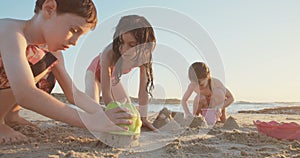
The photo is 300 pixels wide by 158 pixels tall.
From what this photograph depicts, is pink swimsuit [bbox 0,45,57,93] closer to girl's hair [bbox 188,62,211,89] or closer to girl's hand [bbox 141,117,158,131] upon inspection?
girl's hand [bbox 141,117,158,131]

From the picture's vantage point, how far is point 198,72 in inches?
200

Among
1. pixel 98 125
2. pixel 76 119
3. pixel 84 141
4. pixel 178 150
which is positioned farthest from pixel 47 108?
pixel 178 150

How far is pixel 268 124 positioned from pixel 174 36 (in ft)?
4.22

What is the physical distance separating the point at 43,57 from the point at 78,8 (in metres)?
0.61

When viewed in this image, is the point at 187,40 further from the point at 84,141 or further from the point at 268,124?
the point at 84,141

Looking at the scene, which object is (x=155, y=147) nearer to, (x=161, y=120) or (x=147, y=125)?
(x=147, y=125)

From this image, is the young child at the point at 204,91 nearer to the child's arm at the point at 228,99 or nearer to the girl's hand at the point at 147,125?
the child's arm at the point at 228,99

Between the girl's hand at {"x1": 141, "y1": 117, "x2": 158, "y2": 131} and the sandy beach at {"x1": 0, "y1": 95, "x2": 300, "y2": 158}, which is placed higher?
the sandy beach at {"x1": 0, "y1": 95, "x2": 300, "y2": 158}

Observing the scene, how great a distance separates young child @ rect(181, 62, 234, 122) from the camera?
5.08 meters

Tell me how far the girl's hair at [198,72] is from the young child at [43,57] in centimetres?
265

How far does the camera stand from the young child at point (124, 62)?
3.43m

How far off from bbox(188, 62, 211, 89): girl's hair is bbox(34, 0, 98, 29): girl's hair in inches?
116

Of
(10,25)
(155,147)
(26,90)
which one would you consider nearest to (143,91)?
(155,147)

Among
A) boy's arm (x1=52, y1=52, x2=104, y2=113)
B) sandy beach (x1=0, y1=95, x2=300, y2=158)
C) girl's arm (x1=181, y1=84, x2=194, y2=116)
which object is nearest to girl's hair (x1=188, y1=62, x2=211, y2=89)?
girl's arm (x1=181, y1=84, x2=194, y2=116)
